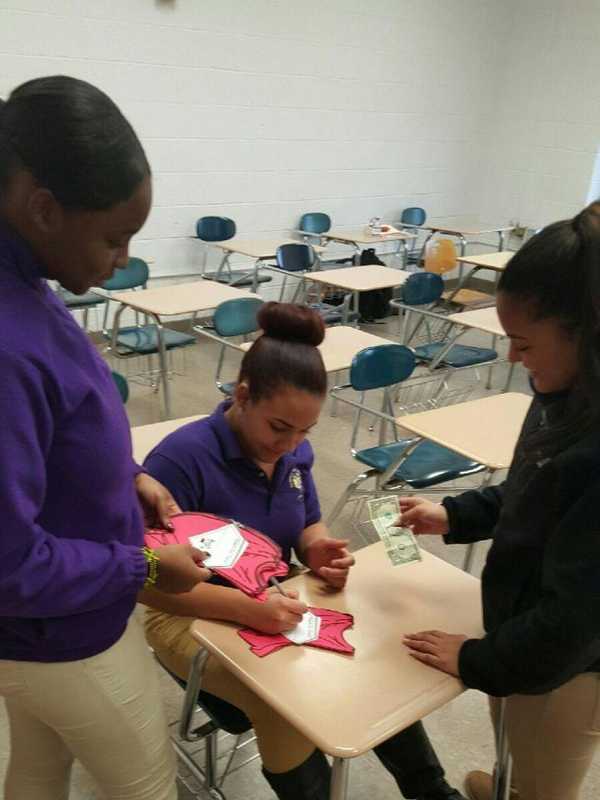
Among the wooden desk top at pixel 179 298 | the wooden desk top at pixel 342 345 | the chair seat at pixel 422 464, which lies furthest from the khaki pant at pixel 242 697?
the wooden desk top at pixel 179 298

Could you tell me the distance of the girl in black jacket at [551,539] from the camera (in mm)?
897

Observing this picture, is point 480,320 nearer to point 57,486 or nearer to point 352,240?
point 352,240

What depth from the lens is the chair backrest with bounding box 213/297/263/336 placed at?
10.8ft

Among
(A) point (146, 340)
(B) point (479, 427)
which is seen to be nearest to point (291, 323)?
(B) point (479, 427)

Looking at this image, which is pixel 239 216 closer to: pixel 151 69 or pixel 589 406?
pixel 151 69

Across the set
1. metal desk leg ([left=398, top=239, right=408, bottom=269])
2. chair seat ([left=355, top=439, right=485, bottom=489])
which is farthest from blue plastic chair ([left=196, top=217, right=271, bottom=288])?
chair seat ([left=355, top=439, right=485, bottom=489])

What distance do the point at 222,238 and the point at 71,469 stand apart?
474 cm

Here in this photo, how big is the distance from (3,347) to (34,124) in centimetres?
22

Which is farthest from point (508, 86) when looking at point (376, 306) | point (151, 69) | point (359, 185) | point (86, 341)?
point (86, 341)

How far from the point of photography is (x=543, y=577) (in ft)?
3.23

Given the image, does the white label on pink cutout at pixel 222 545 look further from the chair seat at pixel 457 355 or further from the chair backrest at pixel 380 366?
the chair seat at pixel 457 355

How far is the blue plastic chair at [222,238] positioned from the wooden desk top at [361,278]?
2.56 ft

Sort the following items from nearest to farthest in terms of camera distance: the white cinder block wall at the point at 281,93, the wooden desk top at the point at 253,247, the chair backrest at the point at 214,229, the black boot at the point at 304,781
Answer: the black boot at the point at 304,781 < the white cinder block wall at the point at 281,93 < the wooden desk top at the point at 253,247 < the chair backrest at the point at 214,229

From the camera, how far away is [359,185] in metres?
6.41
